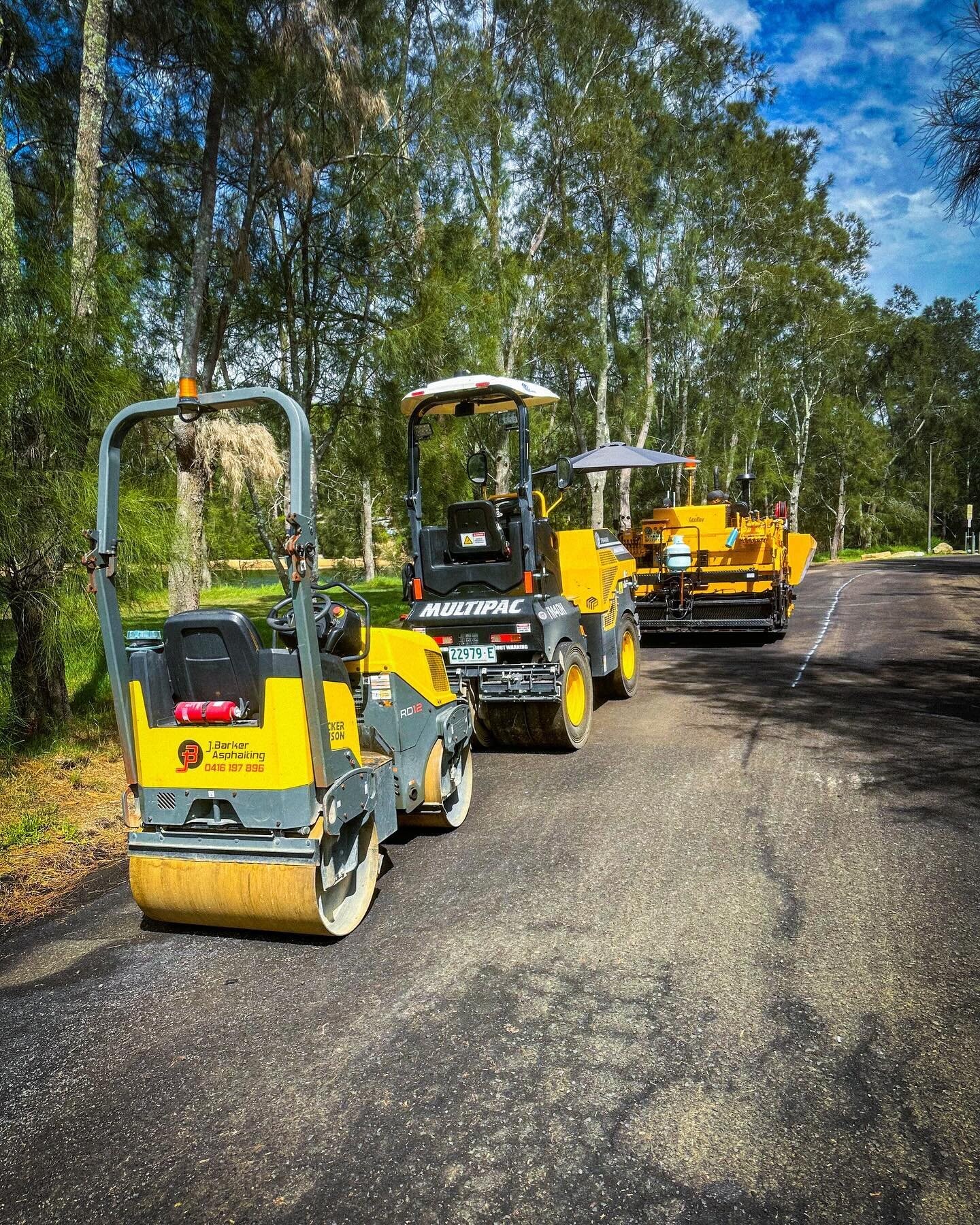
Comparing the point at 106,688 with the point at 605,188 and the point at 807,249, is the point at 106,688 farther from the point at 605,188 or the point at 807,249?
the point at 807,249

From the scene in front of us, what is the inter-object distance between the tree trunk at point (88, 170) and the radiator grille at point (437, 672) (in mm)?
3729

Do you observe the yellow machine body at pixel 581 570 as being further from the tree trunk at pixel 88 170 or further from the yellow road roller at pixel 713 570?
the yellow road roller at pixel 713 570

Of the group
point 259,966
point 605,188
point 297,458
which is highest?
point 605,188

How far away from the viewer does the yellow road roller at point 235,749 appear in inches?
138

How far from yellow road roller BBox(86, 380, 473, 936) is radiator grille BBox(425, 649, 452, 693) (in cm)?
117

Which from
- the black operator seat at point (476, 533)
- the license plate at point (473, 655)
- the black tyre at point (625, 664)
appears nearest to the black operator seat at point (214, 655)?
the license plate at point (473, 655)

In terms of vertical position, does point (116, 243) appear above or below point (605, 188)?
below

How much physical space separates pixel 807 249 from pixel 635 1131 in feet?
119

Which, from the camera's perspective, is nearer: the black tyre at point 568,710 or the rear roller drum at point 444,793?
the rear roller drum at point 444,793

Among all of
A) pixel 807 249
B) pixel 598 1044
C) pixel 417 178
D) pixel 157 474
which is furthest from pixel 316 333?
pixel 807 249

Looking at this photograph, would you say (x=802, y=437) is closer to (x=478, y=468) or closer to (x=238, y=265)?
(x=238, y=265)

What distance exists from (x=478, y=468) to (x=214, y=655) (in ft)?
13.6

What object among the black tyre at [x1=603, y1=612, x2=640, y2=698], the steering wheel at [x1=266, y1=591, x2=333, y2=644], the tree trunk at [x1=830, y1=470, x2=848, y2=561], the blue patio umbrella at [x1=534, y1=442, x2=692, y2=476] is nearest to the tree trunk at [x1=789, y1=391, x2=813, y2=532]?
the tree trunk at [x1=830, y1=470, x2=848, y2=561]

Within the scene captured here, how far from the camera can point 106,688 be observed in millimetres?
8758
